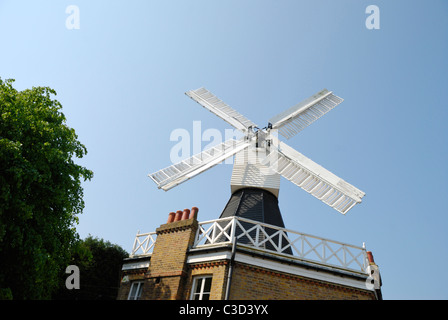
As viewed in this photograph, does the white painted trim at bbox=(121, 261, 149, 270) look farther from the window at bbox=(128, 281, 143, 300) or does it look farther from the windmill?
the windmill

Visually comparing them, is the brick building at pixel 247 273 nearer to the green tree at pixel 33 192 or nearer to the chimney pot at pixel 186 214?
the chimney pot at pixel 186 214

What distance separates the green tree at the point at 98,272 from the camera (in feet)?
70.9

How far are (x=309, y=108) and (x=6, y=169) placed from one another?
15622mm

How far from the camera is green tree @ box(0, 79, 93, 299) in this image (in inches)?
397

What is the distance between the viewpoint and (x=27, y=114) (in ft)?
37.8

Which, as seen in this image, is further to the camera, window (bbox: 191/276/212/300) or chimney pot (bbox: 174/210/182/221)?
chimney pot (bbox: 174/210/182/221)

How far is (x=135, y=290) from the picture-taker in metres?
12.0

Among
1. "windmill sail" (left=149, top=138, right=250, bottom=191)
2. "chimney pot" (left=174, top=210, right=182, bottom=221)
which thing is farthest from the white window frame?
"windmill sail" (left=149, top=138, right=250, bottom=191)

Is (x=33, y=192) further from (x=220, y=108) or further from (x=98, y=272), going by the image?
(x=98, y=272)

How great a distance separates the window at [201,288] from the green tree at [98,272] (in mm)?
13226

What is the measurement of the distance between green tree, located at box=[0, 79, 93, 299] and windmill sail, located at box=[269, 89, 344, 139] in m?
10.5
